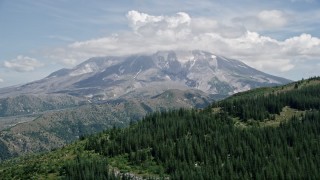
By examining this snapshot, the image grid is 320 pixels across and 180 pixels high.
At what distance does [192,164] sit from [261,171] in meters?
27.3

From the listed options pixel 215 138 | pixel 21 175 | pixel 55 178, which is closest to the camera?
pixel 55 178

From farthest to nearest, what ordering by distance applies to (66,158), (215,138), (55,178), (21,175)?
1. (215,138)
2. (66,158)
3. (21,175)
4. (55,178)

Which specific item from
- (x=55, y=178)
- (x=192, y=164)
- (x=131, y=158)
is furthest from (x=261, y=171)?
(x=55, y=178)

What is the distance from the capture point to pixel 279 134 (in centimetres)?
19975

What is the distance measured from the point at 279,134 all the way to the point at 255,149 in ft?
77.7

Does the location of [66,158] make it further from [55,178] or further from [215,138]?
[215,138]

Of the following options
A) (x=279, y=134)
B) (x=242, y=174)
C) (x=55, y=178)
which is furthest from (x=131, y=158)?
(x=279, y=134)

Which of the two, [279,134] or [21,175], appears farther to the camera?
[279,134]

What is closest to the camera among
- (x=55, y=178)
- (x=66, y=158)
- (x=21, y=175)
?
(x=55, y=178)

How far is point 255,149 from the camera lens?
7170 inches

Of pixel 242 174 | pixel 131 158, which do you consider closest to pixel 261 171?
pixel 242 174

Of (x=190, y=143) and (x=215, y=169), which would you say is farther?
(x=190, y=143)

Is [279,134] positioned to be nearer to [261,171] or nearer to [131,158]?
[261,171]

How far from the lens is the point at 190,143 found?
183875mm
